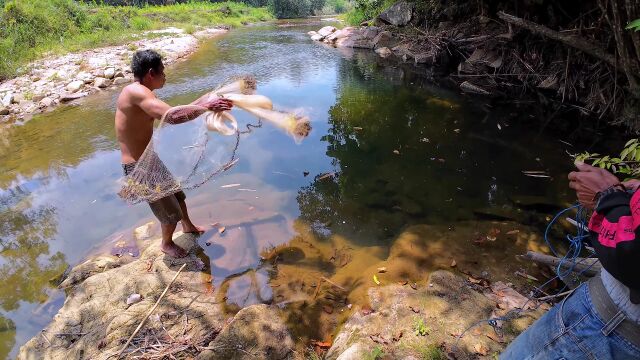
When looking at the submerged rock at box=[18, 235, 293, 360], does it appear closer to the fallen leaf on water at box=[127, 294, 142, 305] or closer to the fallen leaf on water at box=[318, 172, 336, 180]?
the fallen leaf on water at box=[127, 294, 142, 305]

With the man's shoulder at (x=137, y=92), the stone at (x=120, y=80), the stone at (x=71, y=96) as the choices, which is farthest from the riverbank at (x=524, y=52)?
the stone at (x=71, y=96)

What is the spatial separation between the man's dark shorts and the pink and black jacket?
3.25 m

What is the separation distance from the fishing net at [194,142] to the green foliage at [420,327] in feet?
5.48

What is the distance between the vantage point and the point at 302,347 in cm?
289

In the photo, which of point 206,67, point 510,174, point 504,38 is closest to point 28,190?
point 510,174

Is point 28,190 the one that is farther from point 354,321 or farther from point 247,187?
point 354,321

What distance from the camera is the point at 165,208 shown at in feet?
11.6

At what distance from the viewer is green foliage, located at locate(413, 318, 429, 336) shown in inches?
108

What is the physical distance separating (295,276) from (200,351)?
4.02 feet

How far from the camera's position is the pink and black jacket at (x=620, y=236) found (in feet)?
3.85

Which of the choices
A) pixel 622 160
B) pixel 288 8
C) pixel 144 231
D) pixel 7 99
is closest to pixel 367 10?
pixel 7 99

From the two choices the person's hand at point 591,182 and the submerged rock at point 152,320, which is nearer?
the person's hand at point 591,182

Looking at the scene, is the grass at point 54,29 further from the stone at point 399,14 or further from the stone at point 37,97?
the stone at point 399,14

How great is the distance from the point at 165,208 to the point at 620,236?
3348 mm
